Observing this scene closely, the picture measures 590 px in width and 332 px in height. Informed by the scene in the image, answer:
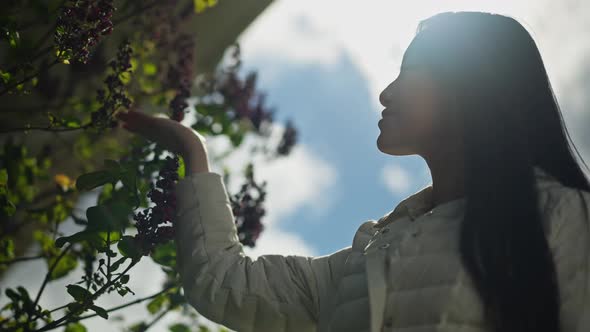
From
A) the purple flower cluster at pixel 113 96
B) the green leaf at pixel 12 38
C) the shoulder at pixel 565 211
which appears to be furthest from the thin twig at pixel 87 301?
the shoulder at pixel 565 211

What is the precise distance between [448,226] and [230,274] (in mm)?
425

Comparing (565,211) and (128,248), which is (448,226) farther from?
(128,248)

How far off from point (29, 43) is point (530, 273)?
105 cm

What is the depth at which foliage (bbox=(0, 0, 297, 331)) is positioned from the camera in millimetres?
1124

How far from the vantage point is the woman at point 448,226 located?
959mm

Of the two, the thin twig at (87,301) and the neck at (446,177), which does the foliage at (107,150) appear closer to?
the thin twig at (87,301)

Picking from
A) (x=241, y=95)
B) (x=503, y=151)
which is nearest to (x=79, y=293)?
(x=503, y=151)

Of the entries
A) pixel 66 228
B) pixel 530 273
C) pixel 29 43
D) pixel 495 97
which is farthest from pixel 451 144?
pixel 66 228

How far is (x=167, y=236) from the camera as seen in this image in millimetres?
1172

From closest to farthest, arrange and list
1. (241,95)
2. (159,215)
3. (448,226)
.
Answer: (448,226) → (159,215) → (241,95)

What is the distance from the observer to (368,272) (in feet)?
3.46

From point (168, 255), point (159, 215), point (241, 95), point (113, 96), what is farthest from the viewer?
point (241, 95)

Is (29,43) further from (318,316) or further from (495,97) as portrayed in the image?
(495,97)

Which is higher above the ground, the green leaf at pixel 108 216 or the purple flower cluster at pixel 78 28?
the purple flower cluster at pixel 78 28
